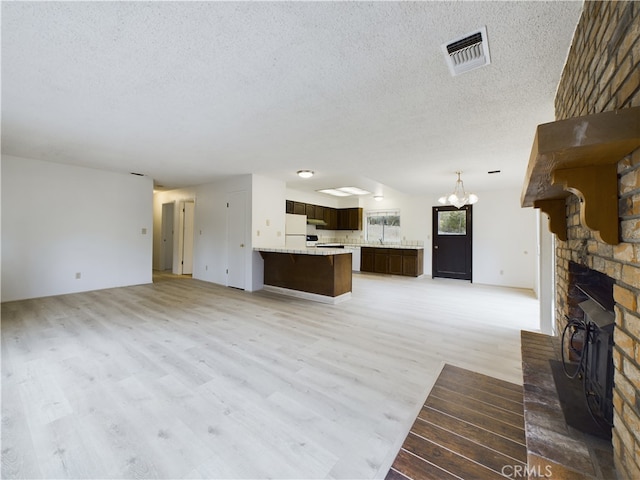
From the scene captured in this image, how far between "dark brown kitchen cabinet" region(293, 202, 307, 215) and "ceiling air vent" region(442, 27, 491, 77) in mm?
5914

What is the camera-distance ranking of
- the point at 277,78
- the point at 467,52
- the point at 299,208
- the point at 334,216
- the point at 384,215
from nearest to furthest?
the point at 467,52 → the point at 277,78 → the point at 299,208 → the point at 384,215 → the point at 334,216

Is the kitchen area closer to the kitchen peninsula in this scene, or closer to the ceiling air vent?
the kitchen peninsula

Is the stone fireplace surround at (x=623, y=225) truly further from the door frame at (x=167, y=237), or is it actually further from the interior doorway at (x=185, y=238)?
the door frame at (x=167, y=237)

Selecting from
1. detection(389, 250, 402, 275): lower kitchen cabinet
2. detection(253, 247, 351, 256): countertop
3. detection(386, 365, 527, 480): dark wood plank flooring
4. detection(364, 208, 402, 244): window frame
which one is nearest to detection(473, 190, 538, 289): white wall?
detection(389, 250, 402, 275): lower kitchen cabinet

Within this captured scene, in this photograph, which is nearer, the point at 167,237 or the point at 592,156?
the point at 592,156

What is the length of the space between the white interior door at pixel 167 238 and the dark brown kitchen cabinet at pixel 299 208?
11.3ft

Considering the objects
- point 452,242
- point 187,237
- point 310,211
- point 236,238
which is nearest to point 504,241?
point 452,242

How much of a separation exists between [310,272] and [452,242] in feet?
14.2

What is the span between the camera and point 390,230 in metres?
8.29

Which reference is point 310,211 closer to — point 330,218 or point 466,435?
point 330,218

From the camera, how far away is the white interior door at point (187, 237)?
23.4ft

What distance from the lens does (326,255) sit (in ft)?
14.9

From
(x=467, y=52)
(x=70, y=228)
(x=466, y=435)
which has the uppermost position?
(x=467, y=52)

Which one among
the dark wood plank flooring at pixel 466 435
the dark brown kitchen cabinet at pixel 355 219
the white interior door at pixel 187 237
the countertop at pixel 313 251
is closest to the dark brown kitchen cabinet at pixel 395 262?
the dark brown kitchen cabinet at pixel 355 219
